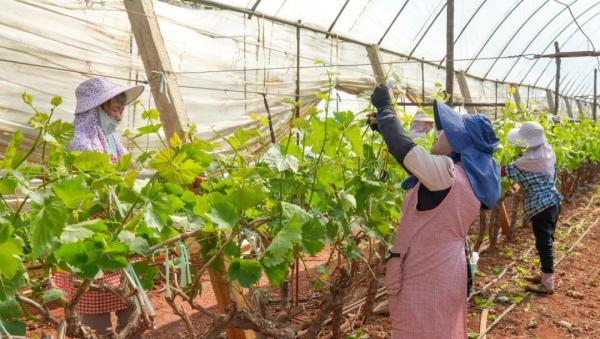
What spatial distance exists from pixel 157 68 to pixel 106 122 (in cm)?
187

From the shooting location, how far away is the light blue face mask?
2.47 m

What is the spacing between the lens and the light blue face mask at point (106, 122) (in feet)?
8.09

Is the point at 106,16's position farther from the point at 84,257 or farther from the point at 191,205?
the point at 84,257

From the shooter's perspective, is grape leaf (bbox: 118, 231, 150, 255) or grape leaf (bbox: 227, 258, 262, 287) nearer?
grape leaf (bbox: 118, 231, 150, 255)

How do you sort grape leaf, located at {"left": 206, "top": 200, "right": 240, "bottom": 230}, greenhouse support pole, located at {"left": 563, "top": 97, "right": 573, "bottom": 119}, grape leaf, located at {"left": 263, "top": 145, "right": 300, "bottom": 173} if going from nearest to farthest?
grape leaf, located at {"left": 206, "top": 200, "right": 240, "bottom": 230}
grape leaf, located at {"left": 263, "top": 145, "right": 300, "bottom": 173}
greenhouse support pole, located at {"left": 563, "top": 97, "right": 573, "bottom": 119}

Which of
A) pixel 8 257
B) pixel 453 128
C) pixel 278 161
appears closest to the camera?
pixel 8 257

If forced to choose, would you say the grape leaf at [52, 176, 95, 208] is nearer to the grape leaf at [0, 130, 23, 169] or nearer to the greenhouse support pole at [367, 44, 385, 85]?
the grape leaf at [0, 130, 23, 169]

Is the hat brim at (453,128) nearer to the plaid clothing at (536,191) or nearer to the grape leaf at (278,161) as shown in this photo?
the grape leaf at (278,161)

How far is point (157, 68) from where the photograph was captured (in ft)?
13.9

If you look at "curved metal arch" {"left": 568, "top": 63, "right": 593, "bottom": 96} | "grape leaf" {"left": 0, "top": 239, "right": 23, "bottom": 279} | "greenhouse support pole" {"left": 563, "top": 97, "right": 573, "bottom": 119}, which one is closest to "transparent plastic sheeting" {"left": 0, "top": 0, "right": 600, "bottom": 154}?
"grape leaf" {"left": 0, "top": 239, "right": 23, "bottom": 279}

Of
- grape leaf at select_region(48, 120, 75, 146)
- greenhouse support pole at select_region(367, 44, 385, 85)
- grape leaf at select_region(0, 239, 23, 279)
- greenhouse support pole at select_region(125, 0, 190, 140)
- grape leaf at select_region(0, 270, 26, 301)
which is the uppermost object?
greenhouse support pole at select_region(367, 44, 385, 85)

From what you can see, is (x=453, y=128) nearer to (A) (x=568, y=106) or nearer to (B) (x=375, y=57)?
(B) (x=375, y=57)

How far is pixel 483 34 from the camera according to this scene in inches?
473

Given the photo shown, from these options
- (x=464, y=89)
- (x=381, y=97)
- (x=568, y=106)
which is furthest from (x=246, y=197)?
(x=568, y=106)
